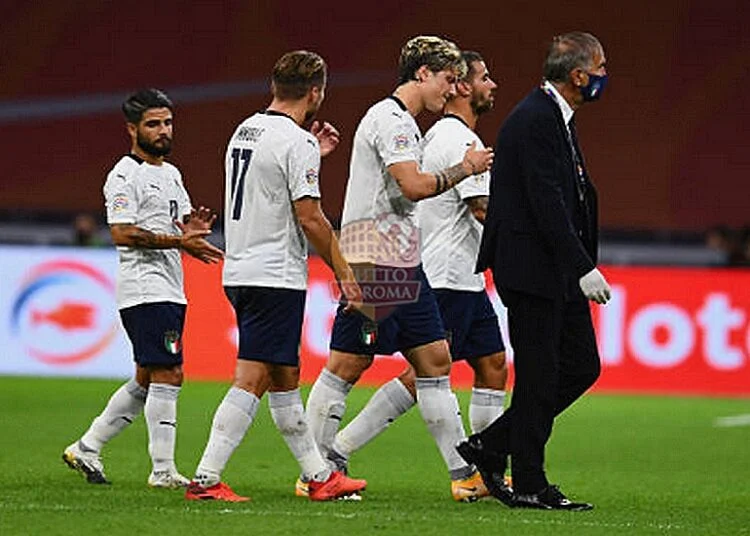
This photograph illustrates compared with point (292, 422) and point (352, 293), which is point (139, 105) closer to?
point (352, 293)

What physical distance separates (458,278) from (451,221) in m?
0.33

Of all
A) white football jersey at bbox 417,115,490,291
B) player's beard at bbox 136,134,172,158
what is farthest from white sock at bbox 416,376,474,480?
player's beard at bbox 136,134,172,158

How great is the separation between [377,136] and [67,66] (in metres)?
15.1

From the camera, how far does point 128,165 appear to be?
10578 mm

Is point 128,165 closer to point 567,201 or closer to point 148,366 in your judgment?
point 148,366

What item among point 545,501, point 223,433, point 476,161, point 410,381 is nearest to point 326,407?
point 410,381

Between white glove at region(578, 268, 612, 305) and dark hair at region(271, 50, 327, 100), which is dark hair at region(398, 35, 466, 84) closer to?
dark hair at region(271, 50, 327, 100)

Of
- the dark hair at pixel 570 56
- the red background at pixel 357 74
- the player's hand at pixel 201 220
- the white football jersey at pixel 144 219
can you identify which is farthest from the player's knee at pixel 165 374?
the red background at pixel 357 74

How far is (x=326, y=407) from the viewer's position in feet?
33.6

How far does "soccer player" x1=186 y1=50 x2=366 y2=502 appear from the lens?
9.32 meters

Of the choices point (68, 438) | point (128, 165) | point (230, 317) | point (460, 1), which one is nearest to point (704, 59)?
point (460, 1)

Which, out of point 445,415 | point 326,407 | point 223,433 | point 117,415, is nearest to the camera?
point 223,433

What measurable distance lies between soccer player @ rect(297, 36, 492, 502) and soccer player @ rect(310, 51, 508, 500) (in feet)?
1.74

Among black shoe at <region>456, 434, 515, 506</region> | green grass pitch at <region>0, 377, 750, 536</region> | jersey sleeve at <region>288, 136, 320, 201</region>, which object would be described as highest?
jersey sleeve at <region>288, 136, 320, 201</region>
